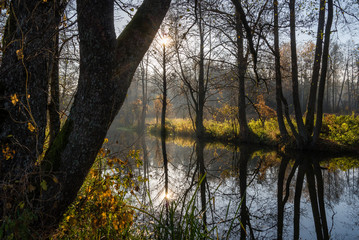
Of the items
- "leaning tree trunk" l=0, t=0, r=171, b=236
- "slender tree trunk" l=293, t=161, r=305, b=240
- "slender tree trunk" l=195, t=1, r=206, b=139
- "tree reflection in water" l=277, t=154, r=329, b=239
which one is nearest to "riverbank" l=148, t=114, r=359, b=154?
"slender tree trunk" l=195, t=1, r=206, b=139

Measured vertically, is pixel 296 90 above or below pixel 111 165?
above

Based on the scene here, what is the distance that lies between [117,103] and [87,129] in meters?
0.38

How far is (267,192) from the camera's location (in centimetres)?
517

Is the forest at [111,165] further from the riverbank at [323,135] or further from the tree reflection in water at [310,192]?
the riverbank at [323,135]

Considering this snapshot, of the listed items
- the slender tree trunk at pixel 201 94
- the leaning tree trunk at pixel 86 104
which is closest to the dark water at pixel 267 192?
the leaning tree trunk at pixel 86 104

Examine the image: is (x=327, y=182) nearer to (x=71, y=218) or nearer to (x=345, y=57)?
(x=71, y=218)

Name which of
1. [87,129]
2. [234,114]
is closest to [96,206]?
[87,129]

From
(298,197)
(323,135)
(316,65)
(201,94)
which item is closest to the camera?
(298,197)

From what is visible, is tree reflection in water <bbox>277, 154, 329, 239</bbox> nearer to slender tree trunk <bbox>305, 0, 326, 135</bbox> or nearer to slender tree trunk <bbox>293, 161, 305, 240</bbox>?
slender tree trunk <bbox>293, 161, 305, 240</bbox>

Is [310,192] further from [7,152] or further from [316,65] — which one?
[316,65]

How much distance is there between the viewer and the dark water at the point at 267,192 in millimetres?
3566

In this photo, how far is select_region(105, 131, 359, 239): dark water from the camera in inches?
140

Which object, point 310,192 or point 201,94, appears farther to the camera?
point 201,94

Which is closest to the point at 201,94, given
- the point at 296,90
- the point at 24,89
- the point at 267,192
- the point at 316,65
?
the point at 296,90
